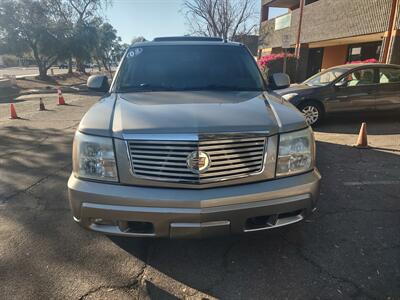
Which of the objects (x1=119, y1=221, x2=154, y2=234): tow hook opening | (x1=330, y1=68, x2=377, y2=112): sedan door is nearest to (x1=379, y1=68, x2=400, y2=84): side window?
(x1=330, y1=68, x2=377, y2=112): sedan door

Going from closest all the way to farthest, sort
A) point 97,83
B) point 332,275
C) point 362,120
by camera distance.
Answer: point 332,275 < point 97,83 < point 362,120

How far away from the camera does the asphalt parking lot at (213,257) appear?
99.7 inches

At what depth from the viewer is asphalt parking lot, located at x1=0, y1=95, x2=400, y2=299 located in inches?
99.7

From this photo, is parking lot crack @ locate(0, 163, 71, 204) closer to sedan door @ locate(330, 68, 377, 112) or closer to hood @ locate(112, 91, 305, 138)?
hood @ locate(112, 91, 305, 138)

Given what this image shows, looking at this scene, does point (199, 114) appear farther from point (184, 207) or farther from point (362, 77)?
point (362, 77)

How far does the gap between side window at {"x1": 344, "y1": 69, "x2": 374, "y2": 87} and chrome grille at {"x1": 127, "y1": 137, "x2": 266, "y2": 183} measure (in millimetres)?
6898

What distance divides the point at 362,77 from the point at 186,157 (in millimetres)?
7483

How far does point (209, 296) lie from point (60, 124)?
28.2ft

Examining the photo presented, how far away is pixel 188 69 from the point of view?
381 centimetres

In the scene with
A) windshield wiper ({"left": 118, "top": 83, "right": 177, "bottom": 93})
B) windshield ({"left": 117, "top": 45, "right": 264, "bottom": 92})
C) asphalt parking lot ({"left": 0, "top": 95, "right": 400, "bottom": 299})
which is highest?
windshield ({"left": 117, "top": 45, "right": 264, "bottom": 92})

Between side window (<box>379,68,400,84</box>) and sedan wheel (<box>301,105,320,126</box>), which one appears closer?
sedan wheel (<box>301,105,320,126</box>)

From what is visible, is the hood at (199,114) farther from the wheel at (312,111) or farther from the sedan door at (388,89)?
the sedan door at (388,89)

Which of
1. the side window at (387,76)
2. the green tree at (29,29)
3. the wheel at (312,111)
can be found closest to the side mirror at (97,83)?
the wheel at (312,111)

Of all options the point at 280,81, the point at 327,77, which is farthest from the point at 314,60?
the point at 280,81
